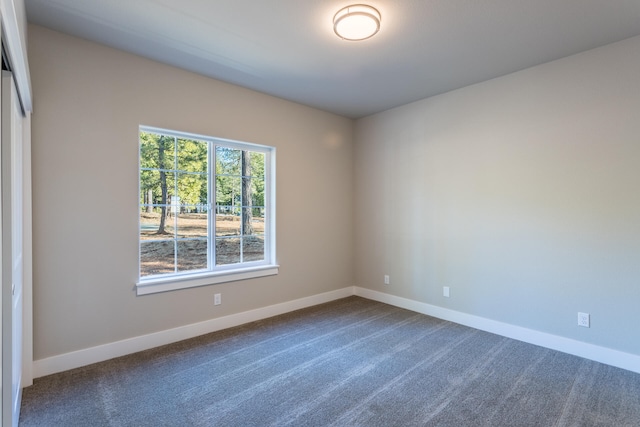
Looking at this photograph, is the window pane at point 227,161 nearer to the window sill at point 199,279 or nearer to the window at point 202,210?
the window at point 202,210

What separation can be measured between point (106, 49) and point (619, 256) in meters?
4.66

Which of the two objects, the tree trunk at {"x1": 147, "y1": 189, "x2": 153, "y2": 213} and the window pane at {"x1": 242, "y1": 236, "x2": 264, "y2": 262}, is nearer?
the tree trunk at {"x1": 147, "y1": 189, "x2": 153, "y2": 213}

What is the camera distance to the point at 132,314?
9.41 ft

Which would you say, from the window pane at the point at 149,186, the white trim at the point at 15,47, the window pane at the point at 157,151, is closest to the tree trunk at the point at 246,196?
the window pane at the point at 157,151

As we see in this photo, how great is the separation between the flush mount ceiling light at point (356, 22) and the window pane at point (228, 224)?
88.0 inches

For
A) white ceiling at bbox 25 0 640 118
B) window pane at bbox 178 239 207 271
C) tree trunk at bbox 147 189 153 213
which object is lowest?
window pane at bbox 178 239 207 271

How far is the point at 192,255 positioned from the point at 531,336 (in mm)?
3515

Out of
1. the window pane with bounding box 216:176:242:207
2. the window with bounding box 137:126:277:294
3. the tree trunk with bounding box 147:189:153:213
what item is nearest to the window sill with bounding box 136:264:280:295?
the window with bounding box 137:126:277:294

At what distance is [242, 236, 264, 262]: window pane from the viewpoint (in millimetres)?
3818

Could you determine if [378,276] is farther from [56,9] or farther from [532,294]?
[56,9]

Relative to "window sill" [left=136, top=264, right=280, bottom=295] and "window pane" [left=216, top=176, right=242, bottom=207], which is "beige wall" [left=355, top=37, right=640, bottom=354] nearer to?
"window sill" [left=136, top=264, right=280, bottom=295]

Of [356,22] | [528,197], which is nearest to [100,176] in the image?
[356,22]

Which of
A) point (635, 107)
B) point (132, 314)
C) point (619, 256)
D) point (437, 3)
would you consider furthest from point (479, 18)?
point (132, 314)

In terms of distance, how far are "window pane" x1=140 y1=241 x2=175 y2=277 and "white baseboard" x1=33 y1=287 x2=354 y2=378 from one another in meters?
0.59
